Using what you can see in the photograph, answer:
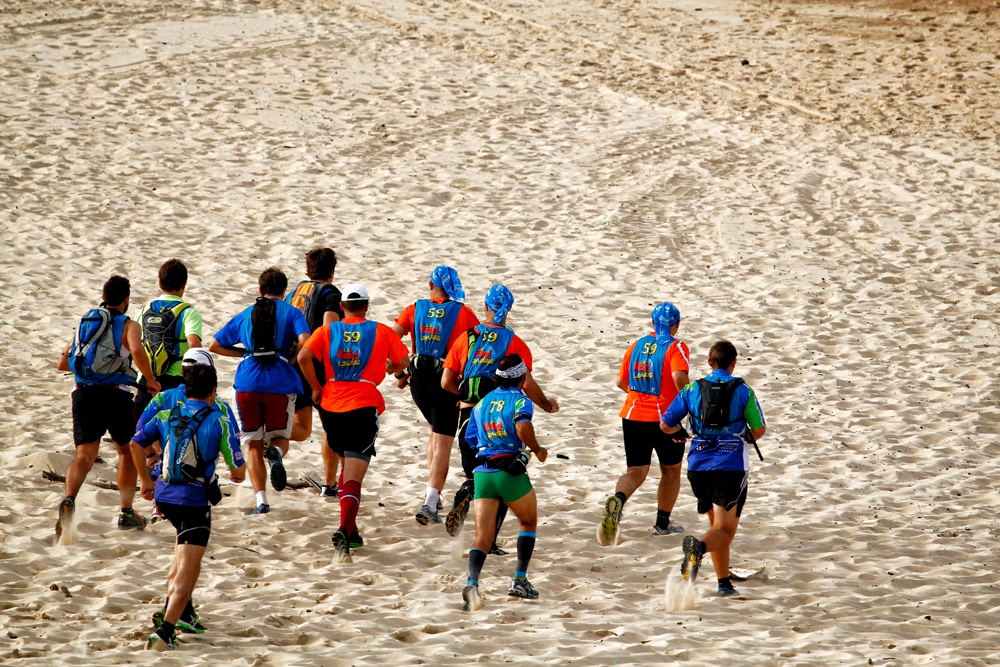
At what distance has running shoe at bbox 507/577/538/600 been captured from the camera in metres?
7.14

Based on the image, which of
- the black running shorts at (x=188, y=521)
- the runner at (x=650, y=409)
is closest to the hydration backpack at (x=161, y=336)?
the black running shorts at (x=188, y=521)

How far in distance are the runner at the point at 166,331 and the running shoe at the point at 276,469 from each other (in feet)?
2.82

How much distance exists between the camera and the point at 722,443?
7395 mm

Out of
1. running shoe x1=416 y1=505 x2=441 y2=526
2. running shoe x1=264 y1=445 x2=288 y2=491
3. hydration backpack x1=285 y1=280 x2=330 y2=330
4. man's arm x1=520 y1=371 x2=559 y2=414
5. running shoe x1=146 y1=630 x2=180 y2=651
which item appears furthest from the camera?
Result: hydration backpack x1=285 y1=280 x2=330 y2=330

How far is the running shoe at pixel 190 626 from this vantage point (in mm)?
6344

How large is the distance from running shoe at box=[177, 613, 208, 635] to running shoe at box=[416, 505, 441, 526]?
2269 mm

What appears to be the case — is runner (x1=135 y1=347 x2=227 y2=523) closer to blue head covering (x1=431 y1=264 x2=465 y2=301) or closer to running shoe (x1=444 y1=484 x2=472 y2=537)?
running shoe (x1=444 y1=484 x2=472 y2=537)

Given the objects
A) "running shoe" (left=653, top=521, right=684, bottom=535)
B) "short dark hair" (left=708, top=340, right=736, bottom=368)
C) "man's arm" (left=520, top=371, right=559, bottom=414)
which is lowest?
"running shoe" (left=653, top=521, right=684, bottom=535)

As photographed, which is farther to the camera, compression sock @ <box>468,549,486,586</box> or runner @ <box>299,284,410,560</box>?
runner @ <box>299,284,410,560</box>

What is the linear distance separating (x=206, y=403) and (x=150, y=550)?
1921 millimetres

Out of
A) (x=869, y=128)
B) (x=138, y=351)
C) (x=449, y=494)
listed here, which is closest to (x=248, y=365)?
(x=138, y=351)

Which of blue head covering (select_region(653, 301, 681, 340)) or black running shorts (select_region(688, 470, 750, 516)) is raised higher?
blue head covering (select_region(653, 301, 681, 340))

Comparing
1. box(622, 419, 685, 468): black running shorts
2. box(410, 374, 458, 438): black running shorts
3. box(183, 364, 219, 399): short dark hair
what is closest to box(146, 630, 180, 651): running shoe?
box(183, 364, 219, 399): short dark hair

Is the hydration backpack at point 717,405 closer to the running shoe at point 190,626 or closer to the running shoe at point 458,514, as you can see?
the running shoe at point 458,514
